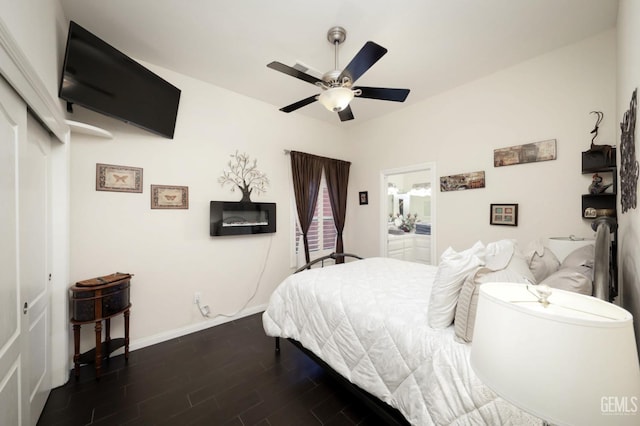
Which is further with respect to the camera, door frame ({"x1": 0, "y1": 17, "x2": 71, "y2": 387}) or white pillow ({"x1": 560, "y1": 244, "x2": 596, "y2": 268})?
door frame ({"x1": 0, "y1": 17, "x2": 71, "y2": 387})

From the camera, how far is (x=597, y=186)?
2.29 m

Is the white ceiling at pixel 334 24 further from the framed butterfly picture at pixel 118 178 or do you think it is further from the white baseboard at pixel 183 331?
the white baseboard at pixel 183 331

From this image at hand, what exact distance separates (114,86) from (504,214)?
431 centimetres

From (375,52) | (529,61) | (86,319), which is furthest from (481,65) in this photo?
(86,319)

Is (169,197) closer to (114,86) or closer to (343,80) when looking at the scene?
(114,86)

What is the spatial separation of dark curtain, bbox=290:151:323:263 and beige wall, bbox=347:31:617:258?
136 cm

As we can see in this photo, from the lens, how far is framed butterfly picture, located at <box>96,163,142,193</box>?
2.47 meters

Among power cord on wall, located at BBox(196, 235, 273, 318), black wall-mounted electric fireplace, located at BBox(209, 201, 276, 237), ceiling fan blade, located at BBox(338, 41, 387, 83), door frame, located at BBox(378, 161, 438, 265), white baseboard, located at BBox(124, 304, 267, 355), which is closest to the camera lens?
ceiling fan blade, located at BBox(338, 41, 387, 83)

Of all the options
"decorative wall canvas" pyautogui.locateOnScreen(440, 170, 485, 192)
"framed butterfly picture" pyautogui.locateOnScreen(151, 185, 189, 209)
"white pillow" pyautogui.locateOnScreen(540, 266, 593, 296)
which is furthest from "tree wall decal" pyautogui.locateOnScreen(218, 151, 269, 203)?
"white pillow" pyautogui.locateOnScreen(540, 266, 593, 296)

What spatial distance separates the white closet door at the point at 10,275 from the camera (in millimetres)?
1152

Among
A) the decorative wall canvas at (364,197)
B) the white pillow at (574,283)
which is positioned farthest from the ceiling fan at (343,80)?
the decorative wall canvas at (364,197)

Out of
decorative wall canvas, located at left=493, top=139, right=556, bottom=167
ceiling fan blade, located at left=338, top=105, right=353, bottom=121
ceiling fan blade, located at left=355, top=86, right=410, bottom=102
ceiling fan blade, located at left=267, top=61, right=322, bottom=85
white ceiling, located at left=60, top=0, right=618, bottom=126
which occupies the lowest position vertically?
decorative wall canvas, located at left=493, top=139, right=556, bottom=167

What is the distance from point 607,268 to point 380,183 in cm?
336

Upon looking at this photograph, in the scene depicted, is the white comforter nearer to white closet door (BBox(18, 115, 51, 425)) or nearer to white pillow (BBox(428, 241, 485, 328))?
white pillow (BBox(428, 241, 485, 328))
